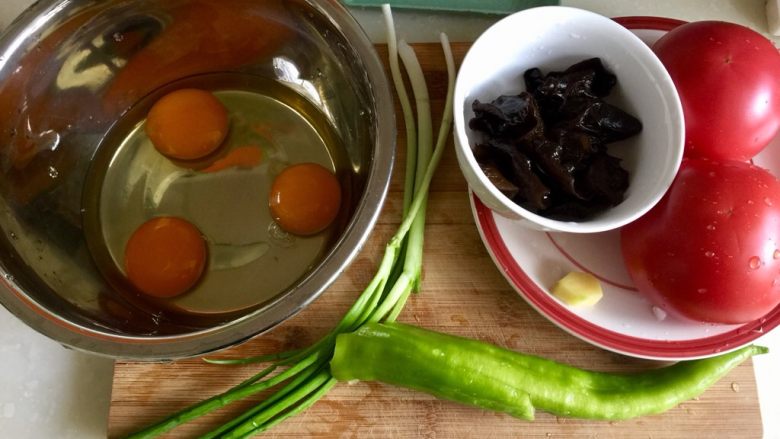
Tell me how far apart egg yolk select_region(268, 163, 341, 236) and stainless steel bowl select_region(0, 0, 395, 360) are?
52mm

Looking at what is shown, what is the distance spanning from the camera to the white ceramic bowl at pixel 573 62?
87 centimetres

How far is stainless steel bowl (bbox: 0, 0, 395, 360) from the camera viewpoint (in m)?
0.86

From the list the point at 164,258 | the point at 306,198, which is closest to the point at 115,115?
the point at 164,258

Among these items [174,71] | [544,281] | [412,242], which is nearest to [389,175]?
[412,242]

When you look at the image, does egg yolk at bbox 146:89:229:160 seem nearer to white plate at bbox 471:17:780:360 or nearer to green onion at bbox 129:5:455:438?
green onion at bbox 129:5:455:438

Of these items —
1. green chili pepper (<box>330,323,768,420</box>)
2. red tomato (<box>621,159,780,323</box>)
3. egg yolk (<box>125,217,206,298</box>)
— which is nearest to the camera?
red tomato (<box>621,159,780,323</box>)

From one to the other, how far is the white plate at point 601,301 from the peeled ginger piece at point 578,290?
0.04ft

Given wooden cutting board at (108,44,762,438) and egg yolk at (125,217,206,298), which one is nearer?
wooden cutting board at (108,44,762,438)

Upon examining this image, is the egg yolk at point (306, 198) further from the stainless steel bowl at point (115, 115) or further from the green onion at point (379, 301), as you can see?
the green onion at point (379, 301)

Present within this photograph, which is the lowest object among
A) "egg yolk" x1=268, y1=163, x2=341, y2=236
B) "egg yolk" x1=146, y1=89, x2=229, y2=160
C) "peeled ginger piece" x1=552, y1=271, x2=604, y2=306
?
"peeled ginger piece" x1=552, y1=271, x2=604, y2=306

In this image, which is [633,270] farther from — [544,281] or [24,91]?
[24,91]

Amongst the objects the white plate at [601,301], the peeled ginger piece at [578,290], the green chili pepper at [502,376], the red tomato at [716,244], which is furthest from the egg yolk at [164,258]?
the red tomato at [716,244]

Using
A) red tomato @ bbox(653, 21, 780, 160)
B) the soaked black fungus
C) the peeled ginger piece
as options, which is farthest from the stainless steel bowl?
red tomato @ bbox(653, 21, 780, 160)

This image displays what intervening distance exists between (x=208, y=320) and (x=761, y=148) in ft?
3.35
